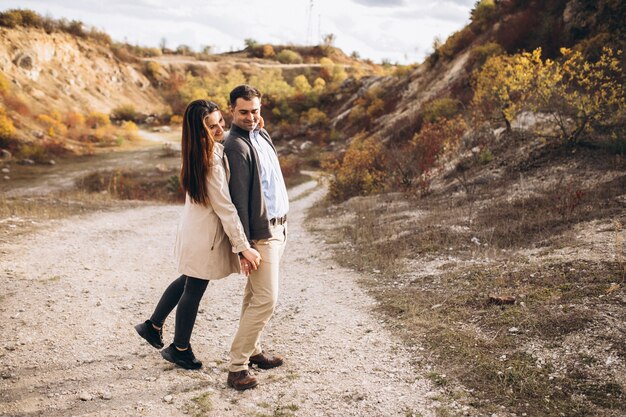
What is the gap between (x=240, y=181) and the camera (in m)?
3.16

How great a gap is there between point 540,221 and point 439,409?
5.29 metres

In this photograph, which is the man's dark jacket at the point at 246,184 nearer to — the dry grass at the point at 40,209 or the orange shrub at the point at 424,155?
the dry grass at the point at 40,209

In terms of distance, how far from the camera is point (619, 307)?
4.31 m

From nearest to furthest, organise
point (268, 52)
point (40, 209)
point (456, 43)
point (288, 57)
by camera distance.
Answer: point (40, 209) < point (456, 43) < point (288, 57) < point (268, 52)

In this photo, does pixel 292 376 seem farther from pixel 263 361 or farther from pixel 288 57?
pixel 288 57

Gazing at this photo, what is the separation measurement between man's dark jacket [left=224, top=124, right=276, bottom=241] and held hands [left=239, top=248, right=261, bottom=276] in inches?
5.1

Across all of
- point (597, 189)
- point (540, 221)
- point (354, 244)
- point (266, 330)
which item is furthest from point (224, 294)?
point (597, 189)

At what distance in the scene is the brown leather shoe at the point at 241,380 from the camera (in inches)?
137

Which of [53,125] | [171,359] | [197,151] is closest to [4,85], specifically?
[53,125]

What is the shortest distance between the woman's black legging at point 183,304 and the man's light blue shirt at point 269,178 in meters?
0.78

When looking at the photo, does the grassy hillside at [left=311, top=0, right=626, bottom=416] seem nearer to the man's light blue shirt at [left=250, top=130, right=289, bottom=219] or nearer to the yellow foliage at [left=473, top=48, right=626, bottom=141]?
the yellow foliage at [left=473, top=48, right=626, bottom=141]

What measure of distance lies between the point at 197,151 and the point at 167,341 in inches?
90.9

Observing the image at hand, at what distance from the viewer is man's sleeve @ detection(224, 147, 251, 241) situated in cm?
315

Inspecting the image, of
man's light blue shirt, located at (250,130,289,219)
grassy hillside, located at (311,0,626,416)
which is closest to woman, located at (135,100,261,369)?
man's light blue shirt, located at (250,130,289,219)
